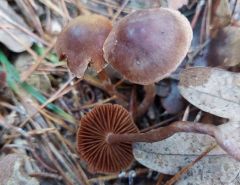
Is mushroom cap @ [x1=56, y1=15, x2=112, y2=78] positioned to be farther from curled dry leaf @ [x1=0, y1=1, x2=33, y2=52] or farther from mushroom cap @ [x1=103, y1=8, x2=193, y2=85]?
curled dry leaf @ [x1=0, y1=1, x2=33, y2=52]

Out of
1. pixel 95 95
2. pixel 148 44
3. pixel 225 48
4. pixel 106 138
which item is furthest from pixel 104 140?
pixel 225 48

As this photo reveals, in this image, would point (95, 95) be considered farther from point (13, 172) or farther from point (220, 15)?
point (220, 15)

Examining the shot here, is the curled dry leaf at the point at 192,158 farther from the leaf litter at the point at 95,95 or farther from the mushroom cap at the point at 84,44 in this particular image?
the mushroom cap at the point at 84,44

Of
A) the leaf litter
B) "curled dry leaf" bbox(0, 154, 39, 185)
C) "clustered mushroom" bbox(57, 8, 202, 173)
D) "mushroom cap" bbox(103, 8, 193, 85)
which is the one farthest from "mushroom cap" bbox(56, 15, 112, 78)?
"curled dry leaf" bbox(0, 154, 39, 185)

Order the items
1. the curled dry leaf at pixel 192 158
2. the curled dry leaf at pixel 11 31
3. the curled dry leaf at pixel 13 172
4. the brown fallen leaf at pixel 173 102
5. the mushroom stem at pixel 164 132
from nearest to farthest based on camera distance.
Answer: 1. the mushroom stem at pixel 164 132
2. the curled dry leaf at pixel 192 158
3. the curled dry leaf at pixel 13 172
4. the brown fallen leaf at pixel 173 102
5. the curled dry leaf at pixel 11 31

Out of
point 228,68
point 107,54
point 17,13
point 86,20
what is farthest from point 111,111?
point 17,13

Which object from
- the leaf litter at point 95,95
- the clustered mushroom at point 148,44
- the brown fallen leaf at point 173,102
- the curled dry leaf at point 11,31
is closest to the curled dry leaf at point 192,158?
the leaf litter at point 95,95

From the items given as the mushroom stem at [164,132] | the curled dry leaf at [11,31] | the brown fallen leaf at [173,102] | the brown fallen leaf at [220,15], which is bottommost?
the brown fallen leaf at [173,102]
